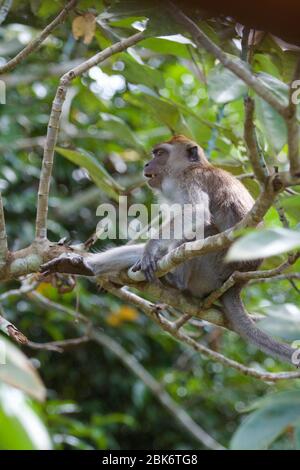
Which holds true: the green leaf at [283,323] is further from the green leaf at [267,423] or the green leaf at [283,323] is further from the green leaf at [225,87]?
the green leaf at [225,87]

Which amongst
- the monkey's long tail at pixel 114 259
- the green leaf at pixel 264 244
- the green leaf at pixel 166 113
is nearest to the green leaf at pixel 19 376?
the green leaf at pixel 264 244

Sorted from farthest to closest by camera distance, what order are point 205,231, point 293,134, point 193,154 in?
point 193,154
point 205,231
point 293,134

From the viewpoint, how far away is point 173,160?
4656 mm

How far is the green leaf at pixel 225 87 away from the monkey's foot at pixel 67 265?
3.82ft

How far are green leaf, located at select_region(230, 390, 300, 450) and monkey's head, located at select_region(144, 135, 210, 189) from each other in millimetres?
3247

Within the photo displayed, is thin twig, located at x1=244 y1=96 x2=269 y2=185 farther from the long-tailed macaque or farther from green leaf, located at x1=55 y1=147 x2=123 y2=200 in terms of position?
green leaf, located at x1=55 y1=147 x2=123 y2=200

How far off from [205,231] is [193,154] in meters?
0.83

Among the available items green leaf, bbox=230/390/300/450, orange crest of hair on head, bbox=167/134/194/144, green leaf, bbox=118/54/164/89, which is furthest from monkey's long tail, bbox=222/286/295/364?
green leaf, bbox=230/390/300/450

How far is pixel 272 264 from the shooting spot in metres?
3.75

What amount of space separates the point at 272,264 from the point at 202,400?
5.26 meters

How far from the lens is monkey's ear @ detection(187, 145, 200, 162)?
182 inches

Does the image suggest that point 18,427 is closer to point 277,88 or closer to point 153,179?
point 277,88

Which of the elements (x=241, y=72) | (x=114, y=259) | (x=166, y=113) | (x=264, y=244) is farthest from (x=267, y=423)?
(x=166, y=113)
